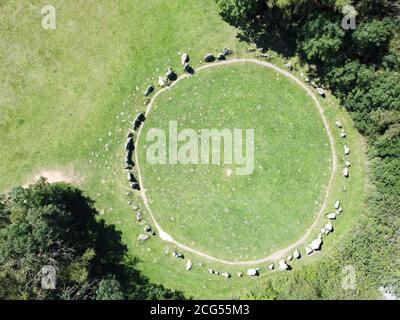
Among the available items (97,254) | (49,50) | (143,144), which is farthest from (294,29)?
(97,254)

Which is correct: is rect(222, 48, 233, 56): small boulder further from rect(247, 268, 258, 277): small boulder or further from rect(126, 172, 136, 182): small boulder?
rect(247, 268, 258, 277): small boulder

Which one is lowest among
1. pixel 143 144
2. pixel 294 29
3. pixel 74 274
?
pixel 74 274

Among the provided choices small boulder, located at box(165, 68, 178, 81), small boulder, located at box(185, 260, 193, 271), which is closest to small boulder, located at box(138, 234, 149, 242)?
small boulder, located at box(185, 260, 193, 271)

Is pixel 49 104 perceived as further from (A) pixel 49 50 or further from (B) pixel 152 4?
(B) pixel 152 4

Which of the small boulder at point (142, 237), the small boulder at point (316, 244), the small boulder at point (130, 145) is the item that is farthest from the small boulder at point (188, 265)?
the small boulder at point (130, 145)

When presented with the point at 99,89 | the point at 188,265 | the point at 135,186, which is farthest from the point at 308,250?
the point at 99,89

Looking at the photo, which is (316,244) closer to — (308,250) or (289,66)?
(308,250)
